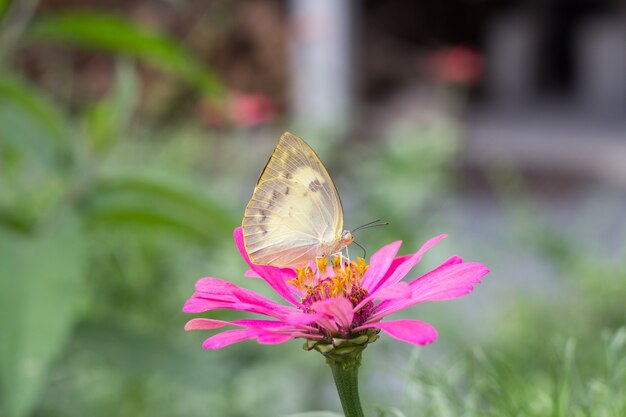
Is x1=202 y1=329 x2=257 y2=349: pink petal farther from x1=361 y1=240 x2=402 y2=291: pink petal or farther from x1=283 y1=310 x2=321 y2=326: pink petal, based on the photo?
x1=361 y1=240 x2=402 y2=291: pink petal

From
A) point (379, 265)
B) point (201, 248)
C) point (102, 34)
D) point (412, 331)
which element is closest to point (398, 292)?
point (412, 331)

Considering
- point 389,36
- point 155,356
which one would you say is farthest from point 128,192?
point 389,36

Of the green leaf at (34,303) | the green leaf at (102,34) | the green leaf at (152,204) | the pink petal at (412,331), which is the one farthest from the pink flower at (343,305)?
the green leaf at (102,34)

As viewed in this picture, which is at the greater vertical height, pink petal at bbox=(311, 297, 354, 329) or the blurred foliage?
pink petal at bbox=(311, 297, 354, 329)

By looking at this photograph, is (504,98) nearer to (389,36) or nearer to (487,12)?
(487,12)

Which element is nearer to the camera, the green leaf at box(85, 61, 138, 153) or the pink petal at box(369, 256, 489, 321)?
the pink petal at box(369, 256, 489, 321)

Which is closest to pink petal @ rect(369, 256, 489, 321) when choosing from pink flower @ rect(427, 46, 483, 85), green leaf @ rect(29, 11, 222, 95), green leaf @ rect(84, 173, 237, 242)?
green leaf @ rect(84, 173, 237, 242)
